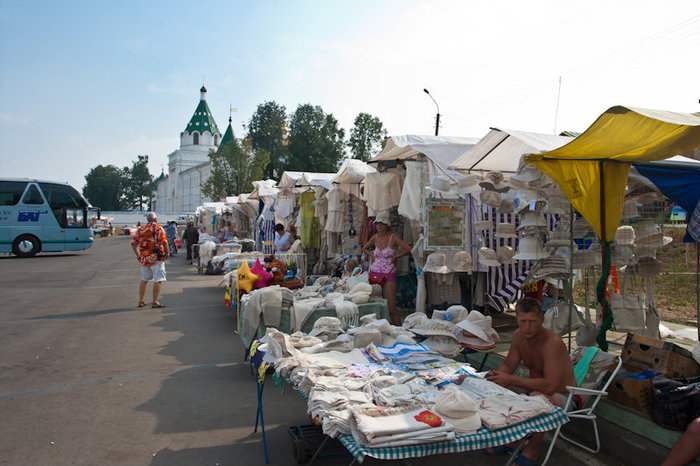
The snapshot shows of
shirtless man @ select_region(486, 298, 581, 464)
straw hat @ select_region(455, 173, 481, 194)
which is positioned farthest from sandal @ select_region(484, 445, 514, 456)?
straw hat @ select_region(455, 173, 481, 194)

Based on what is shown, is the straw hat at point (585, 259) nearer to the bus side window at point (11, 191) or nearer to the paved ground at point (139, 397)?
the paved ground at point (139, 397)

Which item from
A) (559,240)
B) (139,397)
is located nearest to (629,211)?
(559,240)

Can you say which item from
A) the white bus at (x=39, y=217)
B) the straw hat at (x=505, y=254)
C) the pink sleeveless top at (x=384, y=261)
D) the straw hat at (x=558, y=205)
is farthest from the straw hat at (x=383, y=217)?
the white bus at (x=39, y=217)

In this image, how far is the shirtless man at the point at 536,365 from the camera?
11.3ft

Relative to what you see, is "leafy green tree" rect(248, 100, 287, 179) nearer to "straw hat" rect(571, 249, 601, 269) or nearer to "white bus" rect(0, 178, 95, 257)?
"white bus" rect(0, 178, 95, 257)

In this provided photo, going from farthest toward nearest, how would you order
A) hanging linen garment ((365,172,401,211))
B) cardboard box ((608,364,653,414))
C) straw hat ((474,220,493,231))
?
hanging linen garment ((365,172,401,211)), straw hat ((474,220,493,231)), cardboard box ((608,364,653,414))

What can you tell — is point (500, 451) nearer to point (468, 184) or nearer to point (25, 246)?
point (468, 184)

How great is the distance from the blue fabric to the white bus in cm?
2374

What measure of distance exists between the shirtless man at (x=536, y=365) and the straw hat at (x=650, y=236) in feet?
7.44

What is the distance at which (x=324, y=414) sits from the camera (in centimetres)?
298

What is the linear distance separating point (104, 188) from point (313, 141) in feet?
220

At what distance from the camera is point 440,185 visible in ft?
21.4

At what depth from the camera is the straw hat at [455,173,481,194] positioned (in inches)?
246

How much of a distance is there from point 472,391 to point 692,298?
25.6ft
